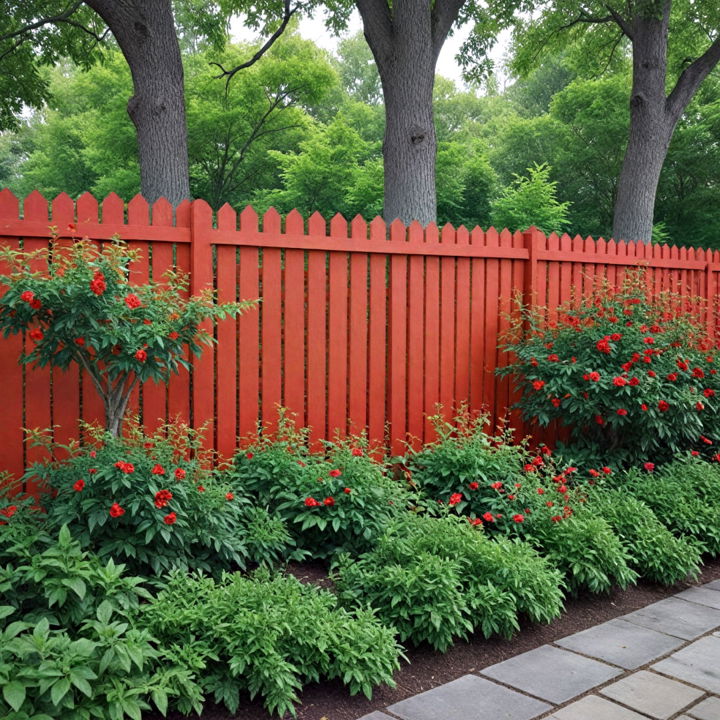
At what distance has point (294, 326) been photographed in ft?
14.9

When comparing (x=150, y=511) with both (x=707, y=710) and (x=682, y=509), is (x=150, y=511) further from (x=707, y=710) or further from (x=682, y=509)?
(x=682, y=509)

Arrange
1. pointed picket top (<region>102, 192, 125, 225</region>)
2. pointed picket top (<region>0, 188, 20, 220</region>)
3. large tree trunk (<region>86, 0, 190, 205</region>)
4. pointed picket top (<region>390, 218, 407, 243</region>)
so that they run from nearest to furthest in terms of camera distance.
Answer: pointed picket top (<region>0, 188, 20, 220</region>), pointed picket top (<region>102, 192, 125, 225</region>), pointed picket top (<region>390, 218, 407, 243</region>), large tree trunk (<region>86, 0, 190, 205</region>)

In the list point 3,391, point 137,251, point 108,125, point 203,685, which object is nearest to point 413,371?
point 137,251

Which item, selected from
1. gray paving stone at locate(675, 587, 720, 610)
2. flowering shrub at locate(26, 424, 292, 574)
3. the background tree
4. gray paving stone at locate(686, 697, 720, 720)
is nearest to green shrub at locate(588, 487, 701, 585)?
gray paving stone at locate(675, 587, 720, 610)

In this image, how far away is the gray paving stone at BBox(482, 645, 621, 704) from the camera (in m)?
2.83

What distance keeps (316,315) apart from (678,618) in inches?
100

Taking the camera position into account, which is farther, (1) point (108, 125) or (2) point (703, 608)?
(1) point (108, 125)

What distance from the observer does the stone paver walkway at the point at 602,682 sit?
2664 mm

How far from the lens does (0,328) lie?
350 centimetres

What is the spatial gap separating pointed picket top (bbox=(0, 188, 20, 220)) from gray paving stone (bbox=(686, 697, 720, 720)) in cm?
354

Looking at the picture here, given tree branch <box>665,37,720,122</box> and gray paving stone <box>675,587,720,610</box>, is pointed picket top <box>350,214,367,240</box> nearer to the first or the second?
gray paving stone <box>675,587,720,610</box>

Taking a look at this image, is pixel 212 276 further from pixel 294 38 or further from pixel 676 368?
pixel 294 38

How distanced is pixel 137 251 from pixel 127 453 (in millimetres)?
1015

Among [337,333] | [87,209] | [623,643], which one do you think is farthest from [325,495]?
[87,209]
